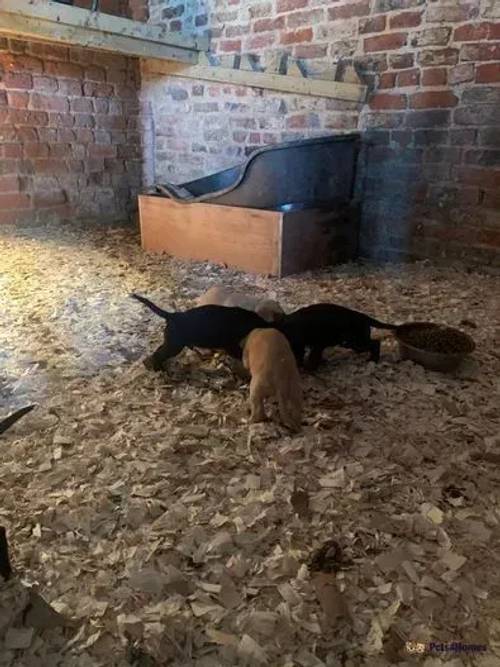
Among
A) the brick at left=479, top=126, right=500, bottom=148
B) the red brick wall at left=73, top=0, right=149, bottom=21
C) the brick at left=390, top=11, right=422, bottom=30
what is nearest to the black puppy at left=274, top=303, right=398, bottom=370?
the brick at left=479, top=126, right=500, bottom=148

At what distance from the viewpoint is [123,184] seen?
4.44 meters

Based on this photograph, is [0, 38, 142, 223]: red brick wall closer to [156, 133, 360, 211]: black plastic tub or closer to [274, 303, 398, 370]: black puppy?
[156, 133, 360, 211]: black plastic tub

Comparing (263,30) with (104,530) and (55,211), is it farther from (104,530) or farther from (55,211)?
(104,530)

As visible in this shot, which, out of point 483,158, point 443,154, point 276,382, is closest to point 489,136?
point 483,158

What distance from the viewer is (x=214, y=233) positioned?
300 cm

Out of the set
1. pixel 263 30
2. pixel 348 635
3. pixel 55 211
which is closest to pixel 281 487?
pixel 348 635

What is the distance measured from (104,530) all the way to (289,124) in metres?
3.05

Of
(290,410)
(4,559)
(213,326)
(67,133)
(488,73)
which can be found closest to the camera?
(4,559)

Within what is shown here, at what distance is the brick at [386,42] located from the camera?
112 inches

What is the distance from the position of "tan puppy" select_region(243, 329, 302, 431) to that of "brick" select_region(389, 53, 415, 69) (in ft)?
7.17

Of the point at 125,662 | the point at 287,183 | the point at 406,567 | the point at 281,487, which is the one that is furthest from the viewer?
the point at 287,183

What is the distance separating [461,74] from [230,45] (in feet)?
5.70

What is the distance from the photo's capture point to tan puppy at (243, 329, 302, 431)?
54.9 inches

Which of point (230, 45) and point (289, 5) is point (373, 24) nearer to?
point (289, 5)
